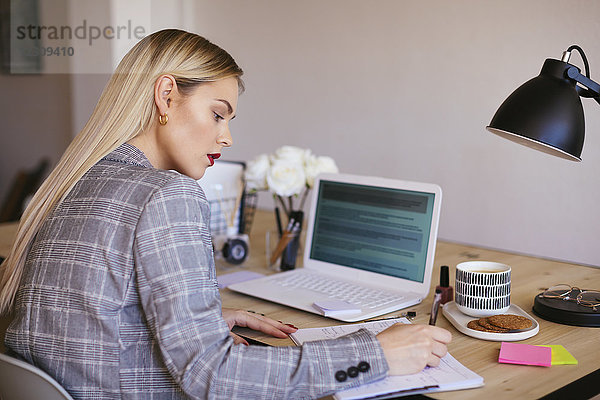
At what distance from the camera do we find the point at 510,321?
1.34 meters

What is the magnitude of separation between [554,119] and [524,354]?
1.58 ft

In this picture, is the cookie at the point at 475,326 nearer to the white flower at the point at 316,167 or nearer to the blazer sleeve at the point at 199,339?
the blazer sleeve at the point at 199,339

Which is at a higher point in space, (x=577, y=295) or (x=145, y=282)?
(x=145, y=282)

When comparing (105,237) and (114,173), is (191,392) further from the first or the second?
(114,173)

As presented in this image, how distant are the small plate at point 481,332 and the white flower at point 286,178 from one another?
63 cm

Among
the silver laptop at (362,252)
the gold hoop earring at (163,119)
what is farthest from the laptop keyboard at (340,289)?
the gold hoop earring at (163,119)

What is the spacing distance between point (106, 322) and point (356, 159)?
2.34 m

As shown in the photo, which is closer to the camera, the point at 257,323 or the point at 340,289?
the point at 257,323

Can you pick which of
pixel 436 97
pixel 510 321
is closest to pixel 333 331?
pixel 510 321

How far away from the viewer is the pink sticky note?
1178mm

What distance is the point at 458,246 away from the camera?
2166 mm

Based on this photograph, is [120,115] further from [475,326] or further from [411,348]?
[475,326]

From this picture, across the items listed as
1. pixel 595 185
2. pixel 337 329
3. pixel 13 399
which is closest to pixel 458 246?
pixel 595 185

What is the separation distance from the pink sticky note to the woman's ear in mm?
788
